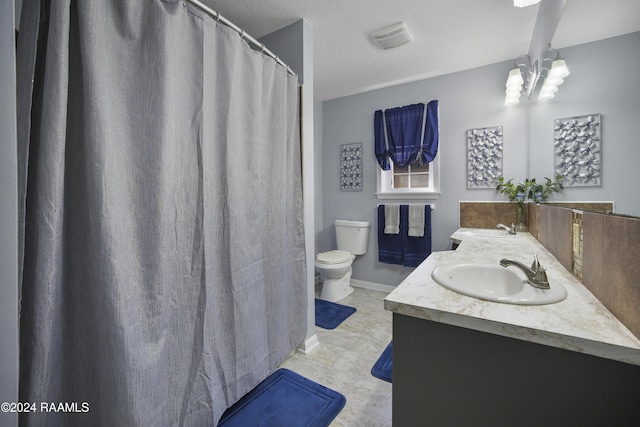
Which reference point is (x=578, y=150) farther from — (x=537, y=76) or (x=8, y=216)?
(x=8, y=216)

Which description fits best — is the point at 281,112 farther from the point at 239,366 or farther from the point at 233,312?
the point at 239,366

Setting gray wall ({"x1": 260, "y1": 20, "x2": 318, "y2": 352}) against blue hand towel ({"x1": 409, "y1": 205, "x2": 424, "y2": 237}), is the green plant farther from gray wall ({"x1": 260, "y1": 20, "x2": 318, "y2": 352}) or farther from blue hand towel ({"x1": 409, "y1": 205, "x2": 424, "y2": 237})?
gray wall ({"x1": 260, "y1": 20, "x2": 318, "y2": 352})

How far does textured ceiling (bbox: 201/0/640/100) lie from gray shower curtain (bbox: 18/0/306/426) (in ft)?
1.98

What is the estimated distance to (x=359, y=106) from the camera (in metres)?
2.97

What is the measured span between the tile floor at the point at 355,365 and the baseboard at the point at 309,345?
24 millimetres

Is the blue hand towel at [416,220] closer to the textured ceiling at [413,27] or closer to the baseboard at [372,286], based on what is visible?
the baseboard at [372,286]

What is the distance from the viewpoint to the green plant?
1.33 metres

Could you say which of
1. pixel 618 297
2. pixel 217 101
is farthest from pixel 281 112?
pixel 618 297

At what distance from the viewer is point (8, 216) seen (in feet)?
1.93

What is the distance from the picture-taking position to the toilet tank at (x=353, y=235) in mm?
2910

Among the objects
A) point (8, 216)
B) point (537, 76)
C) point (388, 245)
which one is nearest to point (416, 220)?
point (388, 245)

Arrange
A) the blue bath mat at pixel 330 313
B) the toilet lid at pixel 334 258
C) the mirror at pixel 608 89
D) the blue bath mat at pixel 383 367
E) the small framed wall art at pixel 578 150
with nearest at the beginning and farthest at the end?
the mirror at pixel 608 89, the small framed wall art at pixel 578 150, the blue bath mat at pixel 383 367, the blue bath mat at pixel 330 313, the toilet lid at pixel 334 258

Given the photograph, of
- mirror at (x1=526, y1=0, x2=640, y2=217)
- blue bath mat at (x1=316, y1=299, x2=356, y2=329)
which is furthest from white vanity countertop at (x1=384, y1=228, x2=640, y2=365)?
blue bath mat at (x1=316, y1=299, x2=356, y2=329)

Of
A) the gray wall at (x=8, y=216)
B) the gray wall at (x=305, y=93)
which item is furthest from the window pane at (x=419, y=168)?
the gray wall at (x=8, y=216)
